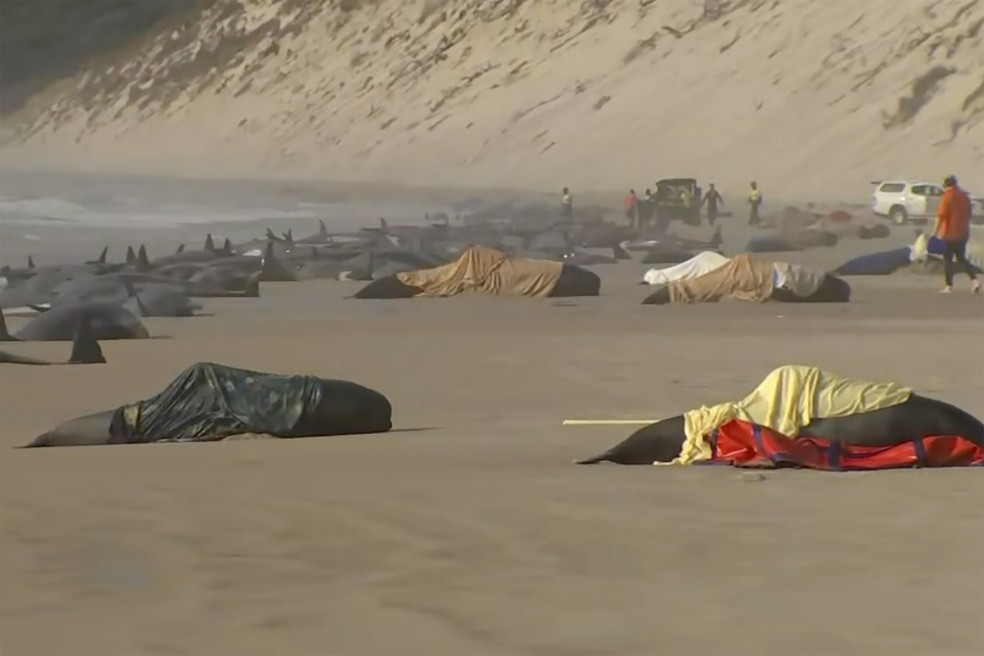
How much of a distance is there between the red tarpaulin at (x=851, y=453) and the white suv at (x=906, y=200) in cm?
407

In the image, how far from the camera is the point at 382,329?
25.6 ft

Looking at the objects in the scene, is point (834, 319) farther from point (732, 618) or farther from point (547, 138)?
point (732, 618)

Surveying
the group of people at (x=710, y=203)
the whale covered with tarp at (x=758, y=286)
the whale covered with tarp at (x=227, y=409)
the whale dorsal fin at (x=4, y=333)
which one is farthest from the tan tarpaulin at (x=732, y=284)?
the whale covered with tarp at (x=227, y=409)

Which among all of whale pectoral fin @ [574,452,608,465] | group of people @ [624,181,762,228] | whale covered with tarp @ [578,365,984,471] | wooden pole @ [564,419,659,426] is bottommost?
wooden pole @ [564,419,659,426]

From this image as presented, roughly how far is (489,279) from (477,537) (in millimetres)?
4926

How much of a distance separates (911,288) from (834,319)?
594 mm

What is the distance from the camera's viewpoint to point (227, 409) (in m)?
5.34

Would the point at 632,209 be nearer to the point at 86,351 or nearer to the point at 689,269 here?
the point at 689,269

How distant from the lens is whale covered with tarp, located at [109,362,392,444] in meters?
5.31

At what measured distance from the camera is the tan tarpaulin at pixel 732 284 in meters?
8.27

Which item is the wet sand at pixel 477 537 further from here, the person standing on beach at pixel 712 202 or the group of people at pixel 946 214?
the person standing on beach at pixel 712 202

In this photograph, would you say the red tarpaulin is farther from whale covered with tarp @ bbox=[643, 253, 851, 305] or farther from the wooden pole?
whale covered with tarp @ bbox=[643, 253, 851, 305]

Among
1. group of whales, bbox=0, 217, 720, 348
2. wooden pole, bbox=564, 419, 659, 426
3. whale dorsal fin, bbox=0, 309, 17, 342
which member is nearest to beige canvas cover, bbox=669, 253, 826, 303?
group of whales, bbox=0, 217, 720, 348

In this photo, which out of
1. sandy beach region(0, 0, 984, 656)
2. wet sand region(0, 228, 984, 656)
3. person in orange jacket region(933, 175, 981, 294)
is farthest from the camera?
person in orange jacket region(933, 175, 981, 294)
